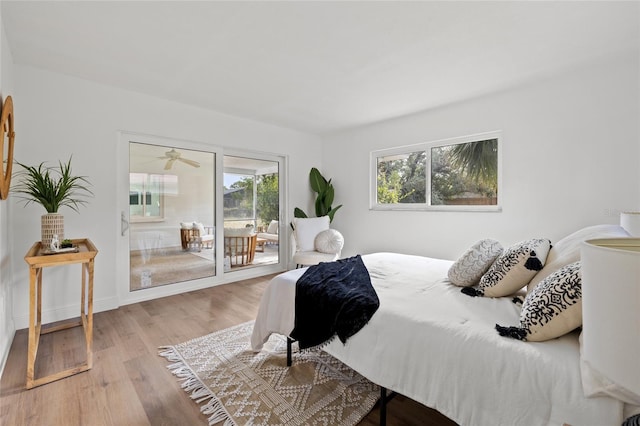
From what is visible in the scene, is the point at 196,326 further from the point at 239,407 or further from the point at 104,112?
the point at 104,112

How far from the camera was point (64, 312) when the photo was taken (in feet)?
9.09

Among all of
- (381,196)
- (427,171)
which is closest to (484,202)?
(427,171)

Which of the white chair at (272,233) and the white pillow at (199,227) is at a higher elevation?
the white pillow at (199,227)

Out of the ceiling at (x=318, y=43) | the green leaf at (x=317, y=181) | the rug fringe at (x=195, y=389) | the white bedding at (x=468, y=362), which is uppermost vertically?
the ceiling at (x=318, y=43)

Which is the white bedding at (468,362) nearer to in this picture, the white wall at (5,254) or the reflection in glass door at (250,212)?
the white wall at (5,254)

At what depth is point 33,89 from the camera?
2602mm

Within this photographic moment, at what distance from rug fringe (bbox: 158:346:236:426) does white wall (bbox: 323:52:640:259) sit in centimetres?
298

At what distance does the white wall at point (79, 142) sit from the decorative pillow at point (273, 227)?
5.86ft

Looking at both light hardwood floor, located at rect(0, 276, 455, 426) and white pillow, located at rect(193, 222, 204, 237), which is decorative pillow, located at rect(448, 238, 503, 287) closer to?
light hardwood floor, located at rect(0, 276, 455, 426)

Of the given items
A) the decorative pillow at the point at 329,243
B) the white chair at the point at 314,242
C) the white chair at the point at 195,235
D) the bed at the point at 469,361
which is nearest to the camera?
the bed at the point at 469,361

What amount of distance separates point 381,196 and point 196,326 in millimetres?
3064

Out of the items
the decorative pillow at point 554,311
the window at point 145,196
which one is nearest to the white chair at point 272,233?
the window at point 145,196

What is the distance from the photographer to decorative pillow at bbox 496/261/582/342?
3.42 ft

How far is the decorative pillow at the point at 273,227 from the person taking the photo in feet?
15.3
